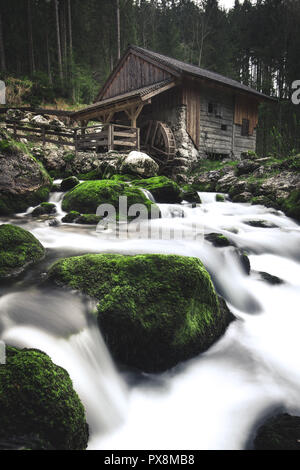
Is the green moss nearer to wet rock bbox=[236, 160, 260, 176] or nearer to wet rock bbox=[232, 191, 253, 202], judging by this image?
wet rock bbox=[232, 191, 253, 202]

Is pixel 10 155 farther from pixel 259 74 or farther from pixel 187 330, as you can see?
pixel 259 74

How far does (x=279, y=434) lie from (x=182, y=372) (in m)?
0.85

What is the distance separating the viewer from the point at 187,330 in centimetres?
269

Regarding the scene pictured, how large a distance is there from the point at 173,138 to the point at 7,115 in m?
10.0

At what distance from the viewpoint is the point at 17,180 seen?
6926 millimetres

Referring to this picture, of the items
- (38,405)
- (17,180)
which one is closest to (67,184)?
(17,180)

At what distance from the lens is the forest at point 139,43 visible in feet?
75.7

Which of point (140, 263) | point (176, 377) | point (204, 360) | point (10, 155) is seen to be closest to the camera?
point (176, 377)

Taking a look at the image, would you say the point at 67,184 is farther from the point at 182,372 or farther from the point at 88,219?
the point at 182,372

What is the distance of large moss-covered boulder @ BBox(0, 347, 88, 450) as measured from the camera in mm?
1593

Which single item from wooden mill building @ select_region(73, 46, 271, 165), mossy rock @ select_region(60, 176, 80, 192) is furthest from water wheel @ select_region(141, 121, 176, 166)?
mossy rock @ select_region(60, 176, 80, 192)

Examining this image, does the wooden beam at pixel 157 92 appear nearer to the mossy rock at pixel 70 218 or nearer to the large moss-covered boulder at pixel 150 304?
the mossy rock at pixel 70 218

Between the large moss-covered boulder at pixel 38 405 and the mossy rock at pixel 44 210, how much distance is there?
17.8 ft

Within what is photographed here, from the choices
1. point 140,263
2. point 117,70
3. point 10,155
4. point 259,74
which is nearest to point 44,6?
point 117,70
